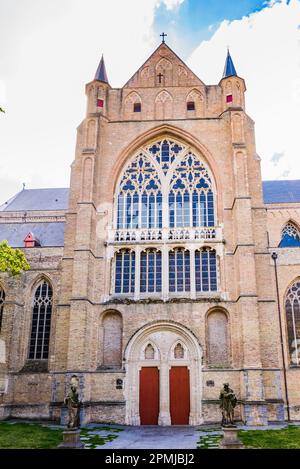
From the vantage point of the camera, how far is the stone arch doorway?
18.5m

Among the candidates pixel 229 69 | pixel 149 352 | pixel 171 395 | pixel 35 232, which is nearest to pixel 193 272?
pixel 149 352

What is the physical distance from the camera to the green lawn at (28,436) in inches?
494

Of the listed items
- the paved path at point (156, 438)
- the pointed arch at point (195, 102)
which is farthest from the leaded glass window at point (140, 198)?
the paved path at point (156, 438)

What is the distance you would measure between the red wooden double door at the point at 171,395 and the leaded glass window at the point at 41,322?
18.5ft

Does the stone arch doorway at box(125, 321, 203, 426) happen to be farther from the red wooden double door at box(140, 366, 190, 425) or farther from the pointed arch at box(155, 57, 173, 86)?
the pointed arch at box(155, 57, 173, 86)

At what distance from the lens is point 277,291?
21.7 m

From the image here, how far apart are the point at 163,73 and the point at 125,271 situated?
38.1ft

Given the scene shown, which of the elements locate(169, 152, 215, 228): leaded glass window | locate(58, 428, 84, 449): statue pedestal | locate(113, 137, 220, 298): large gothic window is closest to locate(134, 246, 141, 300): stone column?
locate(113, 137, 220, 298): large gothic window

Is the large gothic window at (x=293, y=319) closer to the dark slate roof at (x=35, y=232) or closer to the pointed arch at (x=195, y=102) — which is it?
the pointed arch at (x=195, y=102)

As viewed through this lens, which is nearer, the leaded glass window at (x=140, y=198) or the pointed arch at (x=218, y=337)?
the pointed arch at (x=218, y=337)

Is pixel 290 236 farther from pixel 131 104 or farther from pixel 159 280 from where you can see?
pixel 131 104

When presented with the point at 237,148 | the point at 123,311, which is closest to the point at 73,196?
the point at 123,311

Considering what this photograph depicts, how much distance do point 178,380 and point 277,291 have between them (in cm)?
682

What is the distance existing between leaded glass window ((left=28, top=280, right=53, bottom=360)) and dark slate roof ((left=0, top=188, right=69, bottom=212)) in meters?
11.0
